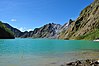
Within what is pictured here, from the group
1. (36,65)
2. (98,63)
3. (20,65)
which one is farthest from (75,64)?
(20,65)

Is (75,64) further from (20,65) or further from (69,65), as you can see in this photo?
(20,65)

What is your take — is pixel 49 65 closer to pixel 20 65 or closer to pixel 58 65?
pixel 58 65

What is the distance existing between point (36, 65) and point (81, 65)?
8.34 meters

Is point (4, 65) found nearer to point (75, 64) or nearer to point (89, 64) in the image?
point (75, 64)

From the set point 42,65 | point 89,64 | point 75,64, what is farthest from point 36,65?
point 89,64

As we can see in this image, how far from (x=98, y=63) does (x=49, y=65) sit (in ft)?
29.9

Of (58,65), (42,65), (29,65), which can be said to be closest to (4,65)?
(29,65)

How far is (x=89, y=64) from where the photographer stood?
3888 centimetres

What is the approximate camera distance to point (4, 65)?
38688 mm

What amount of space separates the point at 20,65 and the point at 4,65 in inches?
115

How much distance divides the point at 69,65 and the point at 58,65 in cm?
214

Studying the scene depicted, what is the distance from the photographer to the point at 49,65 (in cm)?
3975

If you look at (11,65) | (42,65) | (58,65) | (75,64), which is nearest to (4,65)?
(11,65)

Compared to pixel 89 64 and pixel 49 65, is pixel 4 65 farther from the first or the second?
pixel 89 64
